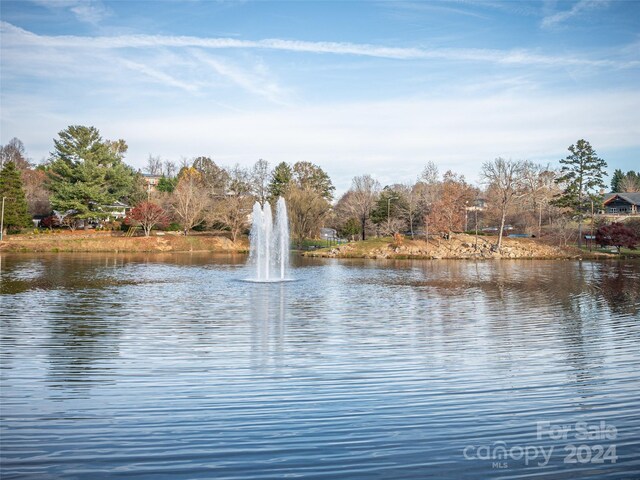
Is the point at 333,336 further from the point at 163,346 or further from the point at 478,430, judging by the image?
the point at 478,430

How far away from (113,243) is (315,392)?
59.4 metres

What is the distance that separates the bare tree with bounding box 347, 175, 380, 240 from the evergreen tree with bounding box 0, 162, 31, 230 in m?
46.6

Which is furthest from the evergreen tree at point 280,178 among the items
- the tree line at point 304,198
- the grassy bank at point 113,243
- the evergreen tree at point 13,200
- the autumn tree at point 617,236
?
the autumn tree at point 617,236

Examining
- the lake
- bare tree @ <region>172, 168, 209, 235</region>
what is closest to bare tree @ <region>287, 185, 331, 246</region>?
bare tree @ <region>172, 168, 209, 235</region>

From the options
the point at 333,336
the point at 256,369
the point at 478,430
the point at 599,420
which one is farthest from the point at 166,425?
the point at 333,336

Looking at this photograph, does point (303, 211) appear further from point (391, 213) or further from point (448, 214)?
point (448, 214)

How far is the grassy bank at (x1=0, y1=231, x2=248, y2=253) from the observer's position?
188 ft

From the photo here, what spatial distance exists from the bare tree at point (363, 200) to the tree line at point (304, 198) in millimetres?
178

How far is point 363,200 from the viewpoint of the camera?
8244cm

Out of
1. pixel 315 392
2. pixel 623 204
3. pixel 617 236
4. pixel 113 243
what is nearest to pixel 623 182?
pixel 623 204

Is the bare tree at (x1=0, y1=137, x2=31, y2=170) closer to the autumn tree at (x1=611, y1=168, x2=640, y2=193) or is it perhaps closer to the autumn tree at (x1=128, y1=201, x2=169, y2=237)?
the autumn tree at (x1=128, y1=201, x2=169, y2=237)

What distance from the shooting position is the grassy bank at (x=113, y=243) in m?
57.3

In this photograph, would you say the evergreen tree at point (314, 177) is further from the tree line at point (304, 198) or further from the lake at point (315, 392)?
the lake at point (315, 392)

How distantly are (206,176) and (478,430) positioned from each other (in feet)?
306
